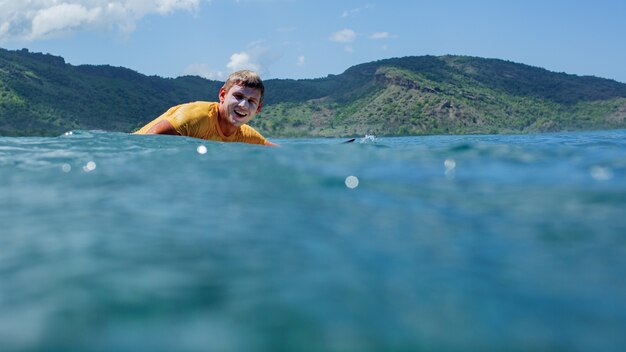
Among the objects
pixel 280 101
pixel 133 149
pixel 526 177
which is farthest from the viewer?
pixel 280 101

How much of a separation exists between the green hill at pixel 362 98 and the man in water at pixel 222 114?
79331mm

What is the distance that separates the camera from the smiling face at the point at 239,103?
9445 millimetres

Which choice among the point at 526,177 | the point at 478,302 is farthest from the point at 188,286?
the point at 526,177

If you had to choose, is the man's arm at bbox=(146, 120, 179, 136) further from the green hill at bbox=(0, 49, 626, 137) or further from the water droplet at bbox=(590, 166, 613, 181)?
the green hill at bbox=(0, 49, 626, 137)

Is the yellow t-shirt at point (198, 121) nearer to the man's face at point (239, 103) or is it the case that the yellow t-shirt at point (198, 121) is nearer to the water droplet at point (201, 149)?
the man's face at point (239, 103)

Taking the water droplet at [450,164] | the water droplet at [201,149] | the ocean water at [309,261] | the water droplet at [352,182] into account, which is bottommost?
the ocean water at [309,261]

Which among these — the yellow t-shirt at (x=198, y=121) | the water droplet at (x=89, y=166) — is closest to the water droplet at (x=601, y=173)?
the water droplet at (x=89, y=166)

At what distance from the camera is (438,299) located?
259cm

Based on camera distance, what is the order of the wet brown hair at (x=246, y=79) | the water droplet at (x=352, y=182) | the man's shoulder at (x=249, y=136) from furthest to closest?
the man's shoulder at (x=249, y=136)
the wet brown hair at (x=246, y=79)
the water droplet at (x=352, y=182)

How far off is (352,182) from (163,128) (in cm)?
527

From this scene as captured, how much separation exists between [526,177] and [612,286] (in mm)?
3404

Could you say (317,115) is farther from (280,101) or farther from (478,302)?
(478,302)

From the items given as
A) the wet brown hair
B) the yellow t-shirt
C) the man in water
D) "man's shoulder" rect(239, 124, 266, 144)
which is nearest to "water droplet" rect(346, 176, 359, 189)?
the man in water

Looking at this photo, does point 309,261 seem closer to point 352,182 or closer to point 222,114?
point 352,182
